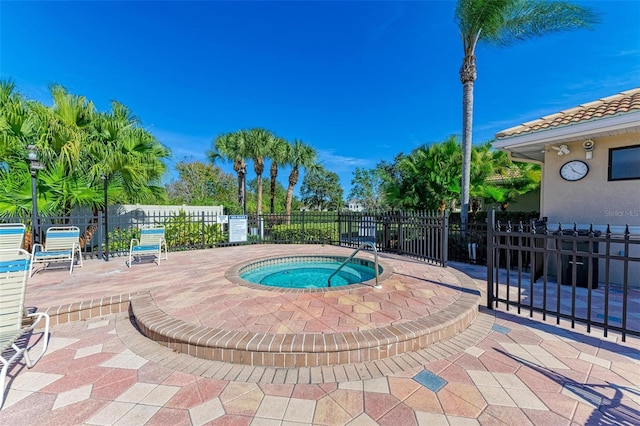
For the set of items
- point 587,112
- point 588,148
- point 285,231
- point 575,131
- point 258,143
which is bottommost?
point 285,231

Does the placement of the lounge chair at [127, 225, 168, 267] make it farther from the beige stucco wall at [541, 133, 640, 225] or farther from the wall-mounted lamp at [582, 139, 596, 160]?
the wall-mounted lamp at [582, 139, 596, 160]

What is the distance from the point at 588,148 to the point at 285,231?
939cm

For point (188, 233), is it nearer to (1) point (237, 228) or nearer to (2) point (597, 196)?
(1) point (237, 228)

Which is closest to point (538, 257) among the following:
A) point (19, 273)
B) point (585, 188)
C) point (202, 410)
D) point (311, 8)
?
point (585, 188)

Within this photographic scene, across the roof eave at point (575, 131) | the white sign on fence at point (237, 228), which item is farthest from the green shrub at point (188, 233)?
the roof eave at point (575, 131)

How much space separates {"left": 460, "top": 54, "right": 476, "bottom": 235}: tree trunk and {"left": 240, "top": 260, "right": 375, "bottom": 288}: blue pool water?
3765 mm

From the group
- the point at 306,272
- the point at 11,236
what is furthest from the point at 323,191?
the point at 11,236

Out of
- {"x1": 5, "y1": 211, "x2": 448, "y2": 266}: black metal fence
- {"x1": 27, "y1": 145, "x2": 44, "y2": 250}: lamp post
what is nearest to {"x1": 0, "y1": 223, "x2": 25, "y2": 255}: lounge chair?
{"x1": 27, "y1": 145, "x2": 44, "y2": 250}: lamp post

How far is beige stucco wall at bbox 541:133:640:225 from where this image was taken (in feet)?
16.3

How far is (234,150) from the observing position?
1734cm

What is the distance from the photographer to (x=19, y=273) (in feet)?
7.86

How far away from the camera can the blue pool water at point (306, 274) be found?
6.03m

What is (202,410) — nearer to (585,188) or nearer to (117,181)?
(585,188)

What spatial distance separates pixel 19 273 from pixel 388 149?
2681 cm
